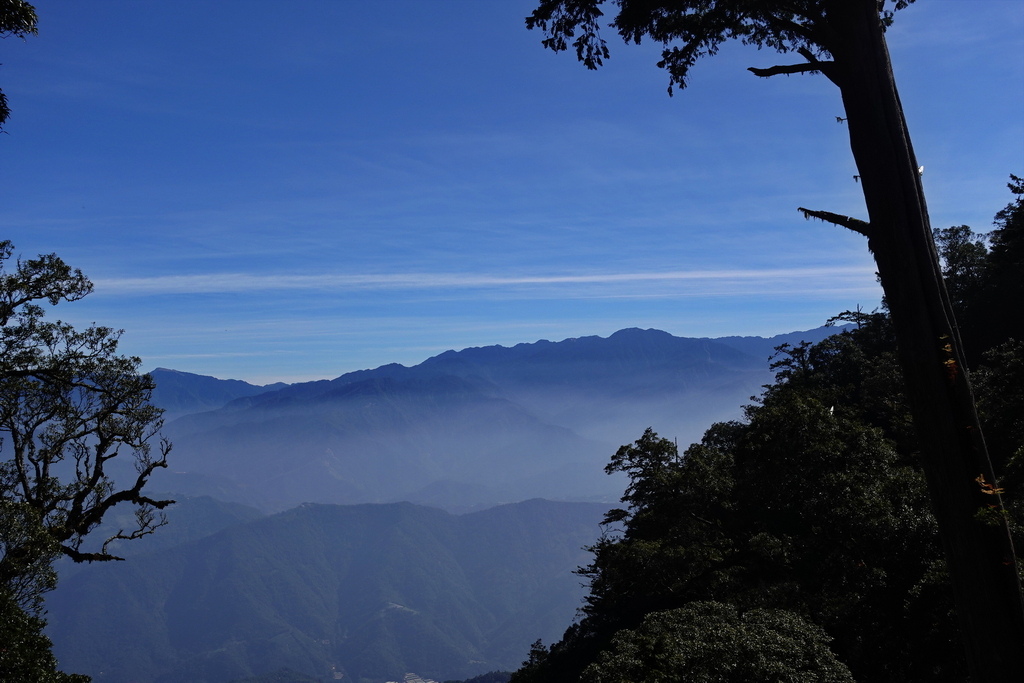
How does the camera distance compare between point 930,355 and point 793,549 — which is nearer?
point 930,355

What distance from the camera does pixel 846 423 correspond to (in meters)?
23.3

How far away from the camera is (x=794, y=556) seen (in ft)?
67.5

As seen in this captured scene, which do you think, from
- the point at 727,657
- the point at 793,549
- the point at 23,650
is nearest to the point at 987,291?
the point at 793,549

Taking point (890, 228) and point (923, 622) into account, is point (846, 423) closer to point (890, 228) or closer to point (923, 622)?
point (923, 622)

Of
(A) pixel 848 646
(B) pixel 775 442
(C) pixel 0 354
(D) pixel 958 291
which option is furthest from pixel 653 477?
(D) pixel 958 291

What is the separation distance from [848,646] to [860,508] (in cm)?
448

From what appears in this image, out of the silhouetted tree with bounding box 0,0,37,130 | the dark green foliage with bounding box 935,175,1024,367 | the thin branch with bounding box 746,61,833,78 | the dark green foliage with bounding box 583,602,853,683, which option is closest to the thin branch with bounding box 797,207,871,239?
the thin branch with bounding box 746,61,833,78

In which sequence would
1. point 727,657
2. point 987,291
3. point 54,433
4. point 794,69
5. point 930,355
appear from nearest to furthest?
point 930,355 < point 794,69 < point 727,657 < point 54,433 < point 987,291

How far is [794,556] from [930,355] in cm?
1669

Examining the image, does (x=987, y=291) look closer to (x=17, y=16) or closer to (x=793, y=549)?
(x=793, y=549)

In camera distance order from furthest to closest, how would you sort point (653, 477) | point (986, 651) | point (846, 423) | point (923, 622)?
point (653, 477) → point (846, 423) → point (923, 622) → point (986, 651)

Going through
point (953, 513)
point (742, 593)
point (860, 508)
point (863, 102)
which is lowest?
point (742, 593)

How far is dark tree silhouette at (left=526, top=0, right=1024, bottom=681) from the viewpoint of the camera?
5.89 m

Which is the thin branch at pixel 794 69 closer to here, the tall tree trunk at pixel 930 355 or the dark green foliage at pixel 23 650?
the tall tree trunk at pixel 930 355
